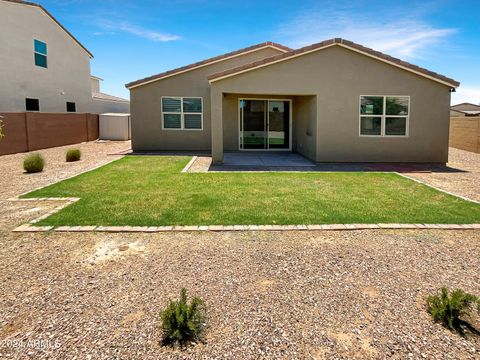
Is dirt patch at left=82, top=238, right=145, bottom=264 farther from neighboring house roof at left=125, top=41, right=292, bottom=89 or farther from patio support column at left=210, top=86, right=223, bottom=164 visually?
neighboring house roof at left=125, top=41, right=292, bottom=89

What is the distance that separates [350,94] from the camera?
44.1ft

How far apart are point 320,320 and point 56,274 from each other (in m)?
3.14

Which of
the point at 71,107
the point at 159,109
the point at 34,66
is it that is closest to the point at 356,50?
the point at 159,109

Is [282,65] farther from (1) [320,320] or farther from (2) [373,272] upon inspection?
(1) [320,320]

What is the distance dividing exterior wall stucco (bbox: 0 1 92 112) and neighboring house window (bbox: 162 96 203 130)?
34.5 feet

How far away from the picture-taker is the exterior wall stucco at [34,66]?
20.6 m

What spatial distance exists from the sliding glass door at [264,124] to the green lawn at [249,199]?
6.93 m

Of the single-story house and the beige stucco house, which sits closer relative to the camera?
the single-story house

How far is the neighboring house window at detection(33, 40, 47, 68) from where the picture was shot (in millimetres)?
22859

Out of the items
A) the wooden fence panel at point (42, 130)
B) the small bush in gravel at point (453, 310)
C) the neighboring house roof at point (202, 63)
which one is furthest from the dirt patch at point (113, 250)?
the wooden fence panel at point (42, 130)

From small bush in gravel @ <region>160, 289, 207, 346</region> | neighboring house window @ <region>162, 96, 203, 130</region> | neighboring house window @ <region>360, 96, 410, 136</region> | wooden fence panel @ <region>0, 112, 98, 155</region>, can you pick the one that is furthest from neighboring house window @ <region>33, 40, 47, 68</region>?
small bush in gravel @ <region>160, 289, 207, 346</region>

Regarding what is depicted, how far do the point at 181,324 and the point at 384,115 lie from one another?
42.9ft

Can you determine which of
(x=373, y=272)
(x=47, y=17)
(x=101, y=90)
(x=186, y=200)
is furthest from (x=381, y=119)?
(x=101, y=90)

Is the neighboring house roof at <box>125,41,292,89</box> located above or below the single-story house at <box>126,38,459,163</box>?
above
